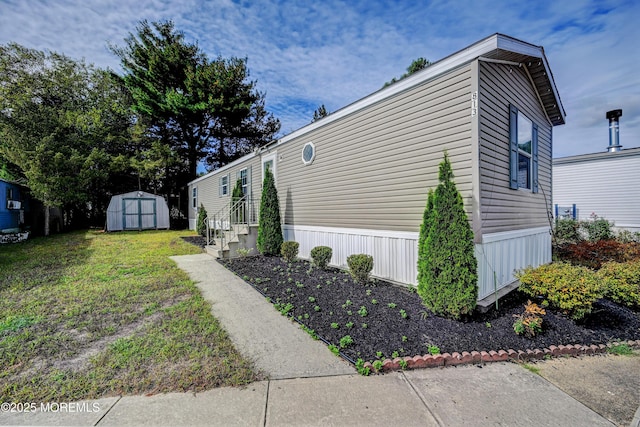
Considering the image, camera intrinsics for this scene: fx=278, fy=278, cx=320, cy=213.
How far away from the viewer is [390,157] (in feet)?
17.5

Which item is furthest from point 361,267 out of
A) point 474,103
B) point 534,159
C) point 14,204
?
point 14,204

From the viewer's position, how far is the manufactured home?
4.18 m

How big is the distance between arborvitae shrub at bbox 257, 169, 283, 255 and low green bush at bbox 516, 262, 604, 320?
19.6 ft

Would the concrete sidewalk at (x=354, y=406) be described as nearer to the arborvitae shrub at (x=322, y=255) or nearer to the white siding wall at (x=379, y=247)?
the white siding wall at (x=379, y=247)

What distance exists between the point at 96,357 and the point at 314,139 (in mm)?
6164

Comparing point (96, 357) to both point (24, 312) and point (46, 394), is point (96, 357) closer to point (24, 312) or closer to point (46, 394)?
point (46, 394)

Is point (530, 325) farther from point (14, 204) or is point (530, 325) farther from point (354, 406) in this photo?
point (14, 204)

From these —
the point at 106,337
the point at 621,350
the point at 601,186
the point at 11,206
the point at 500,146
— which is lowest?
the point at 621,350

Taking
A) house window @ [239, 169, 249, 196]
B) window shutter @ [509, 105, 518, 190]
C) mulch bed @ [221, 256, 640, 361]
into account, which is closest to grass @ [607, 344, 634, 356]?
mulch bed @ [221, 256, 640, 361]

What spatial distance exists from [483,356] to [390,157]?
11.6 ft

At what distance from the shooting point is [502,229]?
473cm

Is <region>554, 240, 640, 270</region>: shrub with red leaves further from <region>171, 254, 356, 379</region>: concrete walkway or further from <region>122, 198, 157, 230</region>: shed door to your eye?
<region>122, 198, 157, 230</region>: shed door

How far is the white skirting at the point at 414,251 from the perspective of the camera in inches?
172

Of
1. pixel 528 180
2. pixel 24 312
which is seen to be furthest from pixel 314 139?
pixel 24 312
